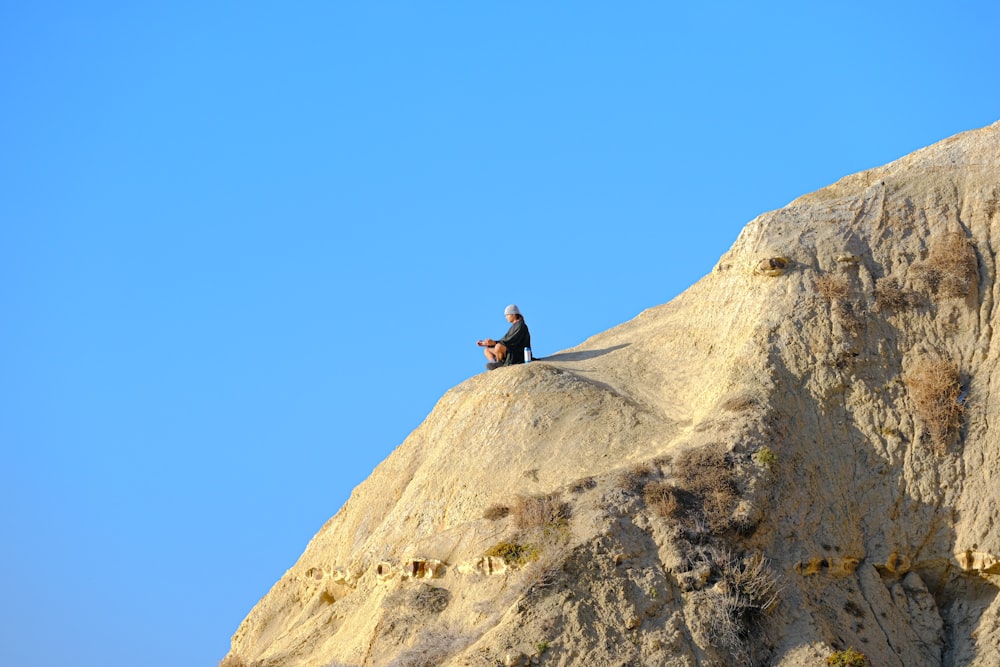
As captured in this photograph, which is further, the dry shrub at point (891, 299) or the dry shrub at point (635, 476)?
the dry shrub at point (891, 299)

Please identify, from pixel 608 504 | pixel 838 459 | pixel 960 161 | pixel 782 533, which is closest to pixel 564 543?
pixel 608 504

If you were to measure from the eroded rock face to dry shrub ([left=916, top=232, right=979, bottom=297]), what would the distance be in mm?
52

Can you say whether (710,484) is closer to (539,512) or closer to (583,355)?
(539,512)

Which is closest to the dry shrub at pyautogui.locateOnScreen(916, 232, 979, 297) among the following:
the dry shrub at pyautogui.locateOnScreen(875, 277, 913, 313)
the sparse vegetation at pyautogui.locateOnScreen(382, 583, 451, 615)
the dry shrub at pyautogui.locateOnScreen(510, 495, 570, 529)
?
the dry shrub at pyautogui.locateOnScreen(875, 277, 913, 313)

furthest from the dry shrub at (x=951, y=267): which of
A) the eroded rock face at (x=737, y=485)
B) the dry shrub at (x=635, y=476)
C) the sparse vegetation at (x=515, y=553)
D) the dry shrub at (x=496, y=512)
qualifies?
the sparse vegetation at (x=515, y=553)

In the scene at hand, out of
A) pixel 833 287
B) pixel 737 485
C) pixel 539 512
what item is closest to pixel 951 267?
pixel 833 287

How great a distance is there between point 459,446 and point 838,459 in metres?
8.25

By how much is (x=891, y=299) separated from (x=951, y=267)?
5.32 feet

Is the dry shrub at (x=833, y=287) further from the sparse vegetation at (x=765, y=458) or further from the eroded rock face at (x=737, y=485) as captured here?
the sparse vegetation at (x=765, y=458)

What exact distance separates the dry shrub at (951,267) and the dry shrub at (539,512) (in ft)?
33.9

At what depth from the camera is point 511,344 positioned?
31891 millimetres

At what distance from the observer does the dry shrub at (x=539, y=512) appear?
26.0 metres

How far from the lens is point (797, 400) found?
28.5 metres

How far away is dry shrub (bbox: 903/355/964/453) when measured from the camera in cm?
2808
